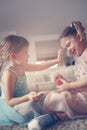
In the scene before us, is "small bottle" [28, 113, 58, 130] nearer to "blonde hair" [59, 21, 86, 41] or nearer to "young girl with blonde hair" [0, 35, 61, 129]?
"young girl with blonde hair" [0, 35, 61, 129]

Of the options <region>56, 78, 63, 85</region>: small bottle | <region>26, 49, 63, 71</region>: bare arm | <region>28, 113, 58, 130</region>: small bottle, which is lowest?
<region>28, 113, 58, 130</region>: small bottle

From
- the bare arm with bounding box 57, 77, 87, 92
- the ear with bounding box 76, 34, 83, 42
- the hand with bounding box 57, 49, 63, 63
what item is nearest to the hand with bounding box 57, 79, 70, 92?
the bare arm with bounding box 57, 77, 87, 92

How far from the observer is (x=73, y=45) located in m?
1.20

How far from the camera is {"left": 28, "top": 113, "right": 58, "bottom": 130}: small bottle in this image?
3.59ft

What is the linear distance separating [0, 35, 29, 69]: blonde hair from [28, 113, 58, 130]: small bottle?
0.96ft

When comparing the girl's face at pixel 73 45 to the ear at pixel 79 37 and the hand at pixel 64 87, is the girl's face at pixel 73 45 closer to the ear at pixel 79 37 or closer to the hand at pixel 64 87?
the ear at pixel 79 37

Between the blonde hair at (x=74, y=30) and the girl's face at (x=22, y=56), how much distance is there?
17 cm

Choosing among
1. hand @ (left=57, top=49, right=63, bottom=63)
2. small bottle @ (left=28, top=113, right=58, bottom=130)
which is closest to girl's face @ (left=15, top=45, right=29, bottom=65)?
hand @ (left=57, top=49, right=63, bottom=63)

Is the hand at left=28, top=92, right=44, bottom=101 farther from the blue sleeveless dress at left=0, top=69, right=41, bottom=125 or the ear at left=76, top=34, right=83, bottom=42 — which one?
the ear at left=76, top=34, right=83, bottom=42

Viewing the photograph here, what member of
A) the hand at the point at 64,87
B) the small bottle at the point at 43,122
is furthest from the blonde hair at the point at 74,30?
the small bottle at the point at 43,122

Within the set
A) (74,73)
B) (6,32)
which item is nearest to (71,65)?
(74,73)

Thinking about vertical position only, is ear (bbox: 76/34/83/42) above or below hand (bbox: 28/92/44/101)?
above

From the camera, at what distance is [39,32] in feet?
3.90

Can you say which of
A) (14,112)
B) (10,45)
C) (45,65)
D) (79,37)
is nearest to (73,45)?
(79,37)
